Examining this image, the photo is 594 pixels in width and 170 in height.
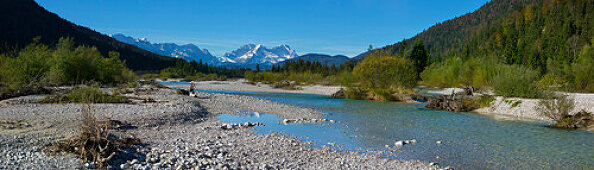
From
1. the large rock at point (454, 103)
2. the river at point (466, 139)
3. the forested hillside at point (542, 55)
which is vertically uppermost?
the forested hillside at point (542, 55)

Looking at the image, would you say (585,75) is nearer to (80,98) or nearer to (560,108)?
(560,108)

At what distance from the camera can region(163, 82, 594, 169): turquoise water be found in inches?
357

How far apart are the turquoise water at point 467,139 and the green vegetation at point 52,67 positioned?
14.0 metres

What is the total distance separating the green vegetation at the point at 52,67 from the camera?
2211 cm

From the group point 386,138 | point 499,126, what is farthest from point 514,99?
point 386,138

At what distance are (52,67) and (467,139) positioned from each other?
102ft

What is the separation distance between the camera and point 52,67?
26797 millimetres

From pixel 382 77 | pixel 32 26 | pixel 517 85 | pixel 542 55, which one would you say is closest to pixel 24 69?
pixel 382 77

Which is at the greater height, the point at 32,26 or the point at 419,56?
the point at 32,26

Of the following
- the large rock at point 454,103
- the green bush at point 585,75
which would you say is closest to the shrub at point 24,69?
the large rock at point 454,103

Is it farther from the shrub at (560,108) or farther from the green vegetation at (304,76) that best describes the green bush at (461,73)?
the shrub at (560,108)

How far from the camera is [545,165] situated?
8.57 m

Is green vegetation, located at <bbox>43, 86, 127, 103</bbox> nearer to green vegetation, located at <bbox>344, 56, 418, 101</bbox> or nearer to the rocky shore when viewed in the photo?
the rocky shore

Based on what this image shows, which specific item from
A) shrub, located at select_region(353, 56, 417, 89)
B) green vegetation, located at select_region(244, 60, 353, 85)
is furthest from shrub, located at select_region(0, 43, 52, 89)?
green vegetation, located at select_region(244, 60, 353, 85)
